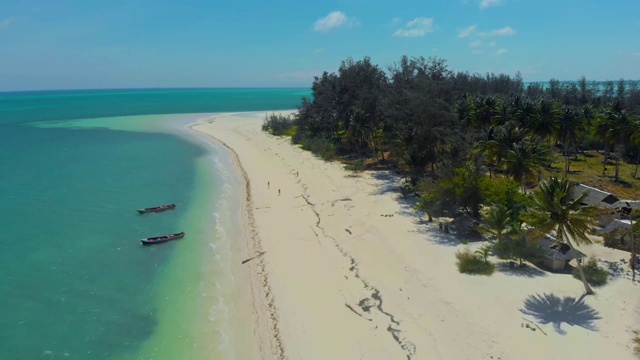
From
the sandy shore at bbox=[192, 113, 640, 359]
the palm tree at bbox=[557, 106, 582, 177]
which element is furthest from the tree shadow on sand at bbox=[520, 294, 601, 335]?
the palm tree at bbox=[557, 106, 582, 177]

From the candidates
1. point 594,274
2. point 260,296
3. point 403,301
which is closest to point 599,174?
point 594,274

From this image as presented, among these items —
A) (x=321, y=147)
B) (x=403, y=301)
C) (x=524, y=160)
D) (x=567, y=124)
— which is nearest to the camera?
(x=403, y=301)

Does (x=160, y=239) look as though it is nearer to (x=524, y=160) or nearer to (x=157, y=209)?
(x=157, y=209)

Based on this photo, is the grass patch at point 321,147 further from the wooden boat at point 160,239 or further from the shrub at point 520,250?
the shrub at point 520,250

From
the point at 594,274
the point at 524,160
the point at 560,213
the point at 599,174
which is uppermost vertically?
the point at 524,160

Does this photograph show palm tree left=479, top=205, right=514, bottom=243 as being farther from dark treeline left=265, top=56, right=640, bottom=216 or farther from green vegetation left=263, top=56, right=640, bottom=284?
dark treeline left=265, top=56, right=640, bottom=216

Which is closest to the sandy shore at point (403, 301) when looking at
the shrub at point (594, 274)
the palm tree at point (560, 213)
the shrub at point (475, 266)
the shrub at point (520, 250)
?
the shrub at point (475, 266)
